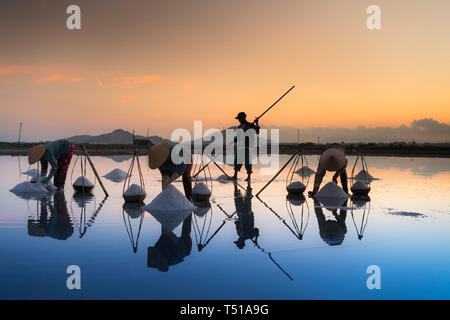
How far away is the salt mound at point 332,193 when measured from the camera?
769 cm

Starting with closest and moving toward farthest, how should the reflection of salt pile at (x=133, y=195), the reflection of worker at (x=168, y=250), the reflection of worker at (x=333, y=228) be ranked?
the reflection of worker at (x=168, y=250) → the reflection of worker at (x=333, y=228) → the reflection of salt pile at (x=133, y=195)

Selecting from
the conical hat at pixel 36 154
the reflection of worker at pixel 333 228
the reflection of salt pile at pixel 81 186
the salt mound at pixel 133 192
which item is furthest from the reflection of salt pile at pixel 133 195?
the reflection of worker at pixel 333 228

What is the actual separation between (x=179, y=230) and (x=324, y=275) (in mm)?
1993

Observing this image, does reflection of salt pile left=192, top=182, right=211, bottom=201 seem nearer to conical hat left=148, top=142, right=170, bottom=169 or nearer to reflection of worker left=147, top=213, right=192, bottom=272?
conical hat left=148, top=142, right=170, bottom=169

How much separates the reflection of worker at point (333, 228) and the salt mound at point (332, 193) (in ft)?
4.45

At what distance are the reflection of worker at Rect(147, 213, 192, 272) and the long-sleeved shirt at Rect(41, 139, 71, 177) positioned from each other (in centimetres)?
423

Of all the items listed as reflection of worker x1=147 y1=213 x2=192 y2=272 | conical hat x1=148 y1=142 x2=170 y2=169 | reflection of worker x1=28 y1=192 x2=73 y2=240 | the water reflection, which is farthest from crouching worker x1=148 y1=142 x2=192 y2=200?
reflection of worker x1=147 y1=213 x2=192 y2=272

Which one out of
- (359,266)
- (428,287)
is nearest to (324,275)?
(359,266)

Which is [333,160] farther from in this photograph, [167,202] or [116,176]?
[116,176]

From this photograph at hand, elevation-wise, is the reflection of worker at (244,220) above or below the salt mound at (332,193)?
below

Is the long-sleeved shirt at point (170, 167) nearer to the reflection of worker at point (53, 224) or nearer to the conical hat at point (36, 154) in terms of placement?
the reflection of worker at point (53, 224)

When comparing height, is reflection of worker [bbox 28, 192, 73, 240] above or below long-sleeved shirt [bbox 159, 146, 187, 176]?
below

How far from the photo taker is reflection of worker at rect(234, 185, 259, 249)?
4.49 m

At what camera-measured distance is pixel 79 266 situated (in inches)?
132
